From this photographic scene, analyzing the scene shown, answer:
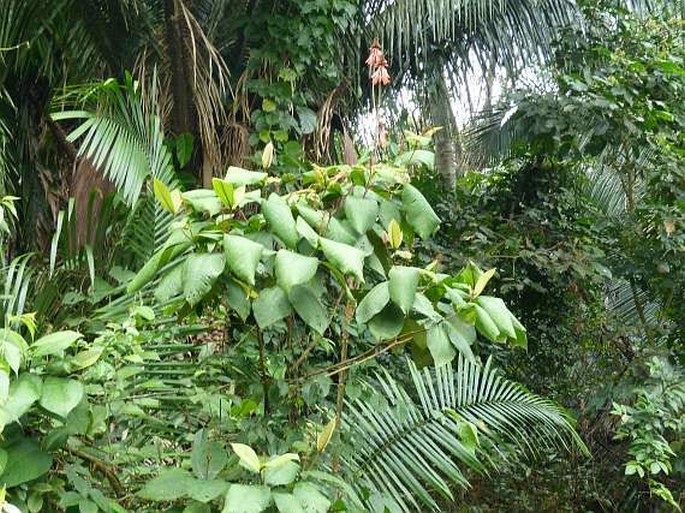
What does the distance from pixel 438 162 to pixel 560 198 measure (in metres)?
1.93

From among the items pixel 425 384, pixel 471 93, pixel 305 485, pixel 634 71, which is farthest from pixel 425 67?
pixel 305 485

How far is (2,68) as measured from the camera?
4062 mm

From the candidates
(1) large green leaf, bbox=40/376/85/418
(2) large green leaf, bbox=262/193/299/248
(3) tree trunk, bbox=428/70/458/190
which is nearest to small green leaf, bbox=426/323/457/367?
(2) large green leaf, bbox=262/193/299/248

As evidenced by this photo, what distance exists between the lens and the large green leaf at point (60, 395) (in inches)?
54.1

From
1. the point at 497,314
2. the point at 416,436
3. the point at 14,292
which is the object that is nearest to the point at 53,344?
the point at 497,314

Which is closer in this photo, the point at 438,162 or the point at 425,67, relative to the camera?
the point at 425,67

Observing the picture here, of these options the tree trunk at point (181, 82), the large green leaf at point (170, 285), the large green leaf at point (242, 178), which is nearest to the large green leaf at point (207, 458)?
the large green leaf at point (170, 285)

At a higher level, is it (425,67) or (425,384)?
(425,67)

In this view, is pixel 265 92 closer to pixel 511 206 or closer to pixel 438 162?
pixel 511 206

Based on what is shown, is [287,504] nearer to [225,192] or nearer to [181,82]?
[225,192]

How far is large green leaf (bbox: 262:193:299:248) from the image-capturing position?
153 centimetres

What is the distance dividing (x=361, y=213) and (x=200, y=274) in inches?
15.4

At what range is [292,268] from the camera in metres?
1.45

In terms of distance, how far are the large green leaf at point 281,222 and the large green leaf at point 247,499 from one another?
461 mm
